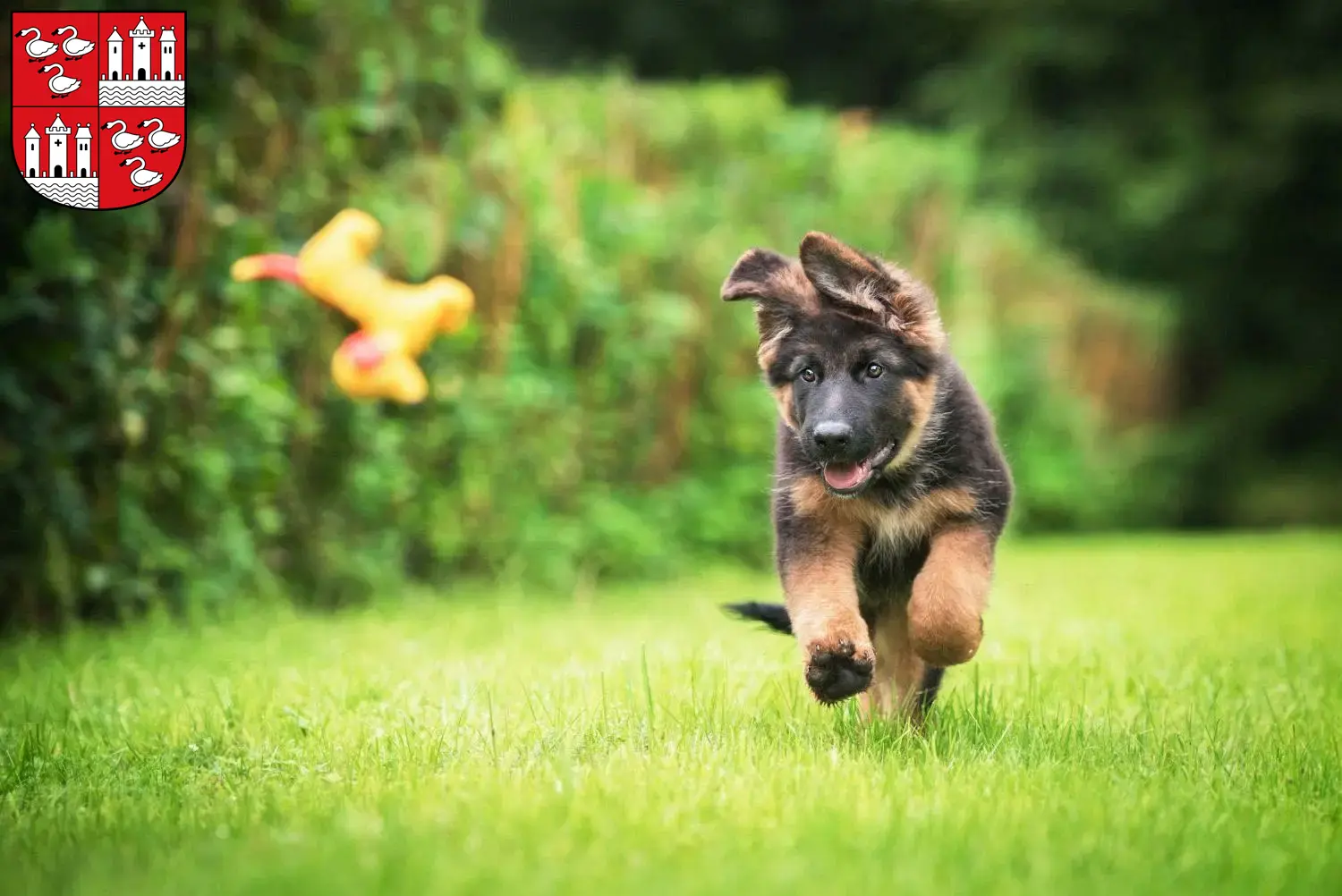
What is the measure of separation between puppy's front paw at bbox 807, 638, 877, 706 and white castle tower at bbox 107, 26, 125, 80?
4213mm

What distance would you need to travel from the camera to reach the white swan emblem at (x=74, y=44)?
19.7ft

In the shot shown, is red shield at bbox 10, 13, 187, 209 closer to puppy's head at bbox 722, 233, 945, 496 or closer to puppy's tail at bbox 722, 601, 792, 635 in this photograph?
puppy's head at bbox 722, 233, 945, 496

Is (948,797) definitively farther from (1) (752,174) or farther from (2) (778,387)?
(1) (752,174)

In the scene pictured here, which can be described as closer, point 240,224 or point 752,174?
point 240,224

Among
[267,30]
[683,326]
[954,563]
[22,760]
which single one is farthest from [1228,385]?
[22,760]

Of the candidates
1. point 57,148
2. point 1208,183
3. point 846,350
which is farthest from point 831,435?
point 1208,183

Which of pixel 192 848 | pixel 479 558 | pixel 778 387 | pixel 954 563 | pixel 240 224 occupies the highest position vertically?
pixel 240 224

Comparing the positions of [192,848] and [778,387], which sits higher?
[778,387]

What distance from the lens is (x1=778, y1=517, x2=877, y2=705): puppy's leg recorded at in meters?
3.66

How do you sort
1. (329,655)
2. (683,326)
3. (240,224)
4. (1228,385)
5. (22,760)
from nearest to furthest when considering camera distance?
(22,760) < (329,655) < (240,224) < (683,326) < (1228,385)

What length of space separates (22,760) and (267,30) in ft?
14.9

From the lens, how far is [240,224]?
694cm

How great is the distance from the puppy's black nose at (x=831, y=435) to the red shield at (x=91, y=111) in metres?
3.66

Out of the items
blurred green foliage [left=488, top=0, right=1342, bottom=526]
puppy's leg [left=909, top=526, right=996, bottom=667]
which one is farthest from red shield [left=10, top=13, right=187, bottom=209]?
blurred green foliage [left=488, top=0, right=1342, bottom=526]
